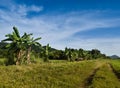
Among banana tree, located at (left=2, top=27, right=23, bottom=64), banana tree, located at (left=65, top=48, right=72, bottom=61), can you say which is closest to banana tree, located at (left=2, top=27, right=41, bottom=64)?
banana tree, located at (left=2, top=27, right=23, bottom=64)

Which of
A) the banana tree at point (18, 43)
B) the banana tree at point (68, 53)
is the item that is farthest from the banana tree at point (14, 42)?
the banana tree at point (68, 53)

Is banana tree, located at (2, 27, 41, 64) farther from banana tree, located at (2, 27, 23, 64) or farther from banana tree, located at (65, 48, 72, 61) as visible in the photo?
banana tree, located at (65, 48, 72, 61)

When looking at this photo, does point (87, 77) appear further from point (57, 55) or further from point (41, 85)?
point (57, 55)

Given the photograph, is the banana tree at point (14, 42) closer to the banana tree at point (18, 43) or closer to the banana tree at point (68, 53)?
the banana tree at point (18, 43)

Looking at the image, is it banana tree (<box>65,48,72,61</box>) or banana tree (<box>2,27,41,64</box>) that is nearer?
banana tree (<box>2,27,41,64</box>)

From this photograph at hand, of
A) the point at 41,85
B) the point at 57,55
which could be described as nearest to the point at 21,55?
the point at 41,85

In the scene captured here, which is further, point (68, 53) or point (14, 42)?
point (68, 53)

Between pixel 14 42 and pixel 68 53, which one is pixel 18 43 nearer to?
pixel 14 42

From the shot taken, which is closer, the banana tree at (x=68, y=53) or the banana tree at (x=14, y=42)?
the banana tree at (x=14, y=42)

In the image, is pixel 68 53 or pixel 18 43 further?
pixel 68 53

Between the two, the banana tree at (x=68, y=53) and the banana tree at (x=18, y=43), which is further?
the banana tree at (x=68, y=53)

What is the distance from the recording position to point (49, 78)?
144 ft

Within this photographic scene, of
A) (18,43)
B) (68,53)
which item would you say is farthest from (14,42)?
(68,53)

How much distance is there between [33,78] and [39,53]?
5866 cm
